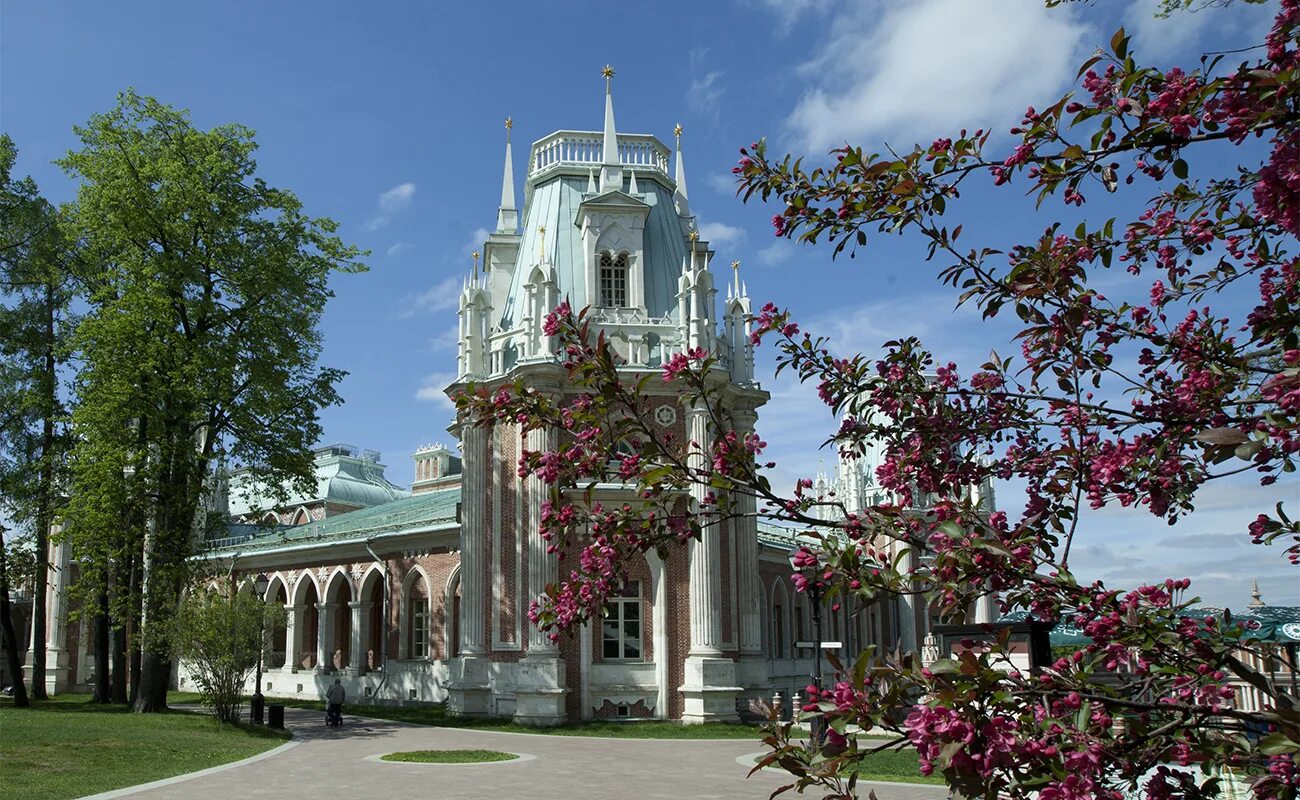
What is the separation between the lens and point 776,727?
151 inches

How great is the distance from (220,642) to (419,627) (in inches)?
516

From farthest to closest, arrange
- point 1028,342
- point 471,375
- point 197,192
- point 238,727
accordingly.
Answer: point 471,375 < point 197,192 < point 238,727 < point 1028,342

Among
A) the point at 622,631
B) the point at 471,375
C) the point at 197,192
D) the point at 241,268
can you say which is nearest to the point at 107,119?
the point at 197,192

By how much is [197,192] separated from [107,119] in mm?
3514

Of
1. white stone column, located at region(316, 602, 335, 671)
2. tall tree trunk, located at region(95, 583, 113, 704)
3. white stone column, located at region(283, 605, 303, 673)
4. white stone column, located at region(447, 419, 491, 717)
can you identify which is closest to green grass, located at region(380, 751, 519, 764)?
white stone column, located at region(447, 419, 491, 717)

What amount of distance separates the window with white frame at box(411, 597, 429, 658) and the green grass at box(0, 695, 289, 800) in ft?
34.0

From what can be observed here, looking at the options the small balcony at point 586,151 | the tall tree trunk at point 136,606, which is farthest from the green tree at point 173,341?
the small balcony at point 586,151

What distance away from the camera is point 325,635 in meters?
39.6

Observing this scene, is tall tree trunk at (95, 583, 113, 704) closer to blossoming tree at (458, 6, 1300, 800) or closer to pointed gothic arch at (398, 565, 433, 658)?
pointed gothic arch at (398, 565, 433, 658)

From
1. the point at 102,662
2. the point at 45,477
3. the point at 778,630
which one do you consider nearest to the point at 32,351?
the point at 45,477

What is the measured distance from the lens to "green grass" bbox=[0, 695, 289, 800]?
15.2 metres

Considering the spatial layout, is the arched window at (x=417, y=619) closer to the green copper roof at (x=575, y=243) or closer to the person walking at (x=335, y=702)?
the person walking at (x=335, y=702)

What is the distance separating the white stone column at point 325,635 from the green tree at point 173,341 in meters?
10.6

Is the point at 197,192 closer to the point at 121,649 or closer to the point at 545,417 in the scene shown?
the point at 121,649
